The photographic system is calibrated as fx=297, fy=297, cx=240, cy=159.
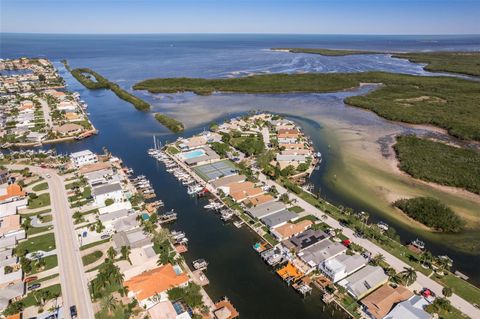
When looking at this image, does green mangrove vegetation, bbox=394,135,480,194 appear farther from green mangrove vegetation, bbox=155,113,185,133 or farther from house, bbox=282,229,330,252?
green mangrove vegetation, bbox=155,113,185,133

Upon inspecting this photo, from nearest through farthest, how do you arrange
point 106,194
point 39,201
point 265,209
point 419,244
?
point 419,244, point 265,209, point 106,194, point 39,201

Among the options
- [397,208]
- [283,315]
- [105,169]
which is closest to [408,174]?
[397,208]

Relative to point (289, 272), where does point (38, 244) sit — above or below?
above

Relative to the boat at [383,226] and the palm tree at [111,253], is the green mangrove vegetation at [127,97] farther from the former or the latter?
the boat at [383,226]

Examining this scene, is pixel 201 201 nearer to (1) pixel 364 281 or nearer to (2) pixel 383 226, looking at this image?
(1) pixel 364 281

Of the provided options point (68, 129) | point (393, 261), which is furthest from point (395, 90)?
point (68, 129)

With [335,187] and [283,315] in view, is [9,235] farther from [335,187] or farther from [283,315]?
[335,187]

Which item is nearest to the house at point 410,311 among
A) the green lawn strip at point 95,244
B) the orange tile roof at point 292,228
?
the orange tile roof at point 292,228
